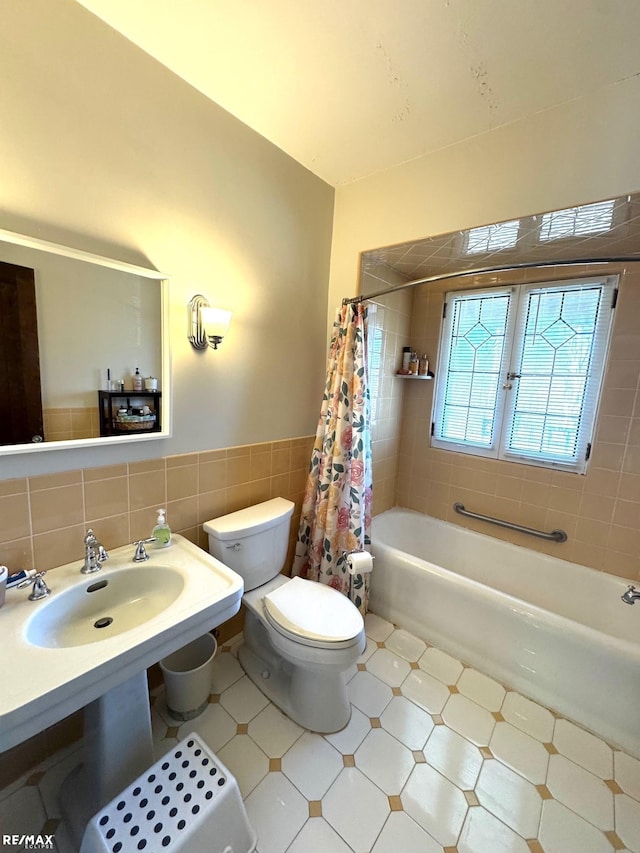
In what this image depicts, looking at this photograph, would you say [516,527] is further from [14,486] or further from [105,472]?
[14,486]

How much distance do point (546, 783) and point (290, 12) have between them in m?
2.79

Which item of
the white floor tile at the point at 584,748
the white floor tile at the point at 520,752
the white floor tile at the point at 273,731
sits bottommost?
the white floor tile at the point at 273,731

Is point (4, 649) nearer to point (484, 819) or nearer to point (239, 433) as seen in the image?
point (239, 433)

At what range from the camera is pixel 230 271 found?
152 centimetres

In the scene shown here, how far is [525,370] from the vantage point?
2.19m

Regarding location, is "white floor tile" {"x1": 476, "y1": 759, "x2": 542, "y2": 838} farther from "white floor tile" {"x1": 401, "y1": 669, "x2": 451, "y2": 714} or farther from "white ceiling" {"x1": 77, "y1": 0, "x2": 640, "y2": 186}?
"white ceiling" {"x1": 77, "y1": 0, "x2": 640, "y2": 186}

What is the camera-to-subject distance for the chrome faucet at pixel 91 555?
1.14 meters

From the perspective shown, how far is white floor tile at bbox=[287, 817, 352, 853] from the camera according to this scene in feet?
3.43

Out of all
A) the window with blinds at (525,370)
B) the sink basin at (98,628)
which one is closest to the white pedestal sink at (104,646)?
the sink basin at (98,628)

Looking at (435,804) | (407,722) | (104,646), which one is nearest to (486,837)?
(435,804)

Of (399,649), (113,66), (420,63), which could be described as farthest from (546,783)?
(113,66)

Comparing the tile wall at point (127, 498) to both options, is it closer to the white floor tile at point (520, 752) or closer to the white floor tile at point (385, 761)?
the white floor tile at point (385, 761)

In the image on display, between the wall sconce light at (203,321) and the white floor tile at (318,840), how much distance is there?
68.8 inches

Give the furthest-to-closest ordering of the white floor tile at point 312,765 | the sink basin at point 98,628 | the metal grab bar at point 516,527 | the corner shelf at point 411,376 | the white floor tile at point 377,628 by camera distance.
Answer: the corner shelf at point 411,376 → the metal grab bar at point 516,527 → the white floor tile at point 377,628 → the white floor tile at point 312,765 → the sink basin at point 98,628
